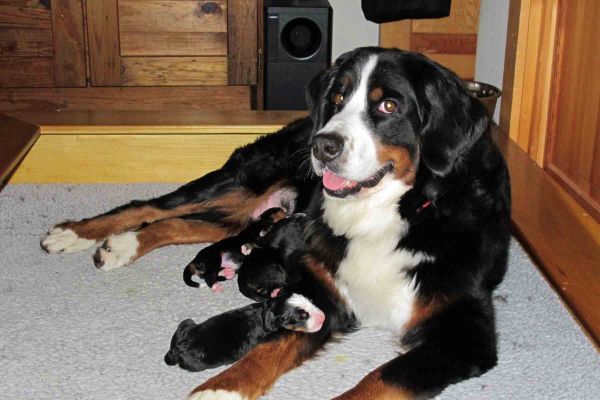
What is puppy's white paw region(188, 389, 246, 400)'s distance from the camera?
1.95 meters

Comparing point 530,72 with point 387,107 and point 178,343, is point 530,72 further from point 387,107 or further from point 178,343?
point 178,343

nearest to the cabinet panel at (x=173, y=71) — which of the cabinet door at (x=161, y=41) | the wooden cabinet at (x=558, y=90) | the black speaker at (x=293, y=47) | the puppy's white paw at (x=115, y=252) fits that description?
the cabinet door at (x=161, y=41)

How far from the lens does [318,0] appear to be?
477cm

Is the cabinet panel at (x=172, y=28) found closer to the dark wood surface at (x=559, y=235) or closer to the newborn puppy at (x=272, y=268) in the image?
the dark wood surface at (x=559, y=235)

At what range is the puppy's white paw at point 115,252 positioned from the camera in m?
2.66

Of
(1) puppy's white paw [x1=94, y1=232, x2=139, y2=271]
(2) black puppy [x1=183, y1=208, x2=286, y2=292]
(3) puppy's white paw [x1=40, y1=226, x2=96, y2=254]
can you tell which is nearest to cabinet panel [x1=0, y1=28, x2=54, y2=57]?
(3) puppy's white paw [x1=40, y1=226, x2=96, y2=254]

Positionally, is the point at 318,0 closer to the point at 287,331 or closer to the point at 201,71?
the point at 201,71

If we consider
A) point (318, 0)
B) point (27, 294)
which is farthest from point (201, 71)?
point (27, 294)

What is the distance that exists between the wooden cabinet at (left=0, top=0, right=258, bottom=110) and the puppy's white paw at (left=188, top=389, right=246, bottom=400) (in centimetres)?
322

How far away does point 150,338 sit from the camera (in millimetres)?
2277

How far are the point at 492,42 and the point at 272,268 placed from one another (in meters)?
1.98

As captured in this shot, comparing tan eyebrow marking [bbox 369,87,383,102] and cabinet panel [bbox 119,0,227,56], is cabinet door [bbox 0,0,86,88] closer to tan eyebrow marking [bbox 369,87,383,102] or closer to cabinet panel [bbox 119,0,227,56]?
cabinet panel [bbox 119,0,227,56]

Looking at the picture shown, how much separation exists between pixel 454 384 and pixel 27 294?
4.19 ft

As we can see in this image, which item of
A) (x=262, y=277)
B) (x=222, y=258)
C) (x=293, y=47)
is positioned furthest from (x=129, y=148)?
(x=293, y=47)
